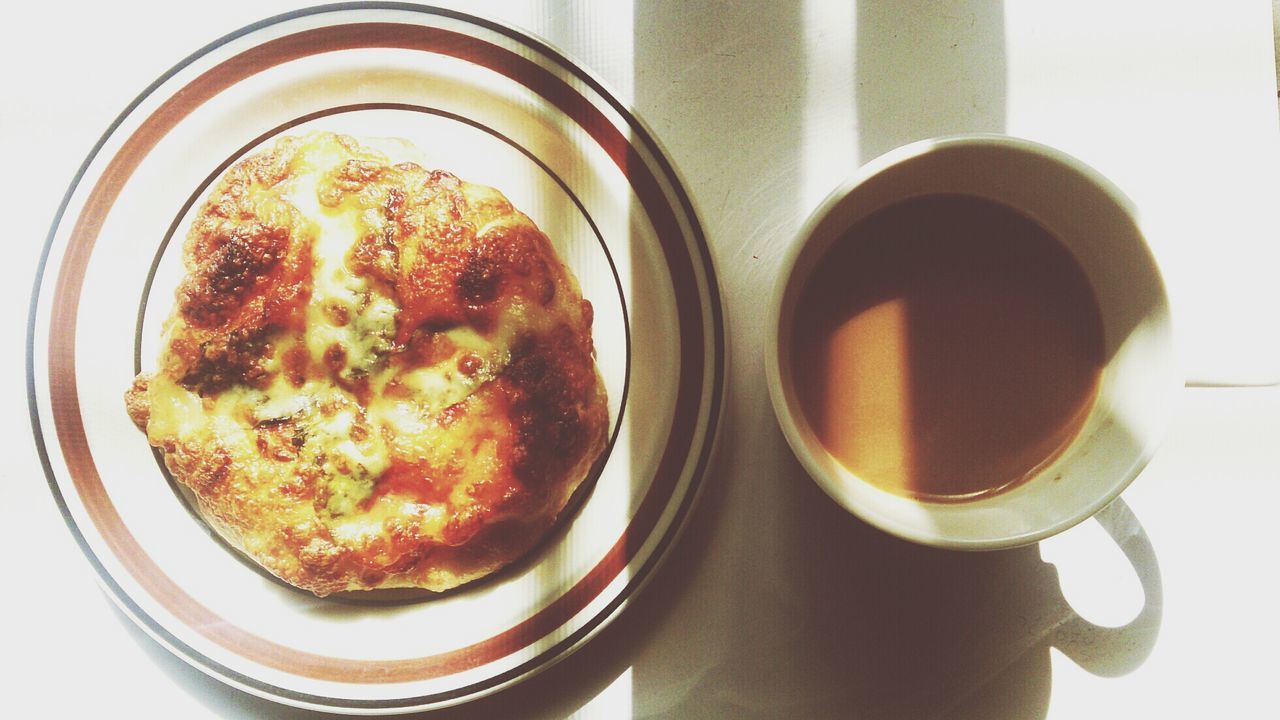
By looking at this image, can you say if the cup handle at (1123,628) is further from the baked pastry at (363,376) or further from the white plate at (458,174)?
the baked pastry at (363,376)

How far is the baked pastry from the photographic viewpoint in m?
1.04

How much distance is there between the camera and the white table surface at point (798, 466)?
1.24 metres

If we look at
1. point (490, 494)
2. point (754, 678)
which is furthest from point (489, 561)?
point (754, 678)

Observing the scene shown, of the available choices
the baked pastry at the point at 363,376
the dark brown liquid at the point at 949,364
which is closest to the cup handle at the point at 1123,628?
the dark brown liquid at the point at 949,364

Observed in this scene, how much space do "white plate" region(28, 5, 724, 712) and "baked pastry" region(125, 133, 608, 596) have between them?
11 centimetres

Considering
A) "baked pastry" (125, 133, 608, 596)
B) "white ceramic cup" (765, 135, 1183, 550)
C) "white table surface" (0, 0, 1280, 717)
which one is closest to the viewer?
"white ceramic cup" (765, 135, 1183, 550)

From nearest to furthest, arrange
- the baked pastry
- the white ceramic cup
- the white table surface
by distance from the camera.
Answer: the white ceramic cup
the baked pastry
the white table surface

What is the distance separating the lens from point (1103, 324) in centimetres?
103

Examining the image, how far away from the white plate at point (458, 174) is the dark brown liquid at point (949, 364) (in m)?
0.17

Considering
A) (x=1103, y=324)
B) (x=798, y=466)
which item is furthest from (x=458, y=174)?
(x=1103, y=324)

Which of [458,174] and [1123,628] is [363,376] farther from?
[1123,628]

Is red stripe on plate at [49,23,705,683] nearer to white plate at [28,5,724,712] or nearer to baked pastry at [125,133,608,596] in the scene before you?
white plate at [28,5,724,712]

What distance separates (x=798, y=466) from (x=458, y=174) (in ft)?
2.19

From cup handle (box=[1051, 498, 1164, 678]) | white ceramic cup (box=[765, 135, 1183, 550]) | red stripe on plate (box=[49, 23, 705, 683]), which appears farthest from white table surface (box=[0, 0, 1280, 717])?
white ceramic cup (box=[765, 135, 1183, 550])
